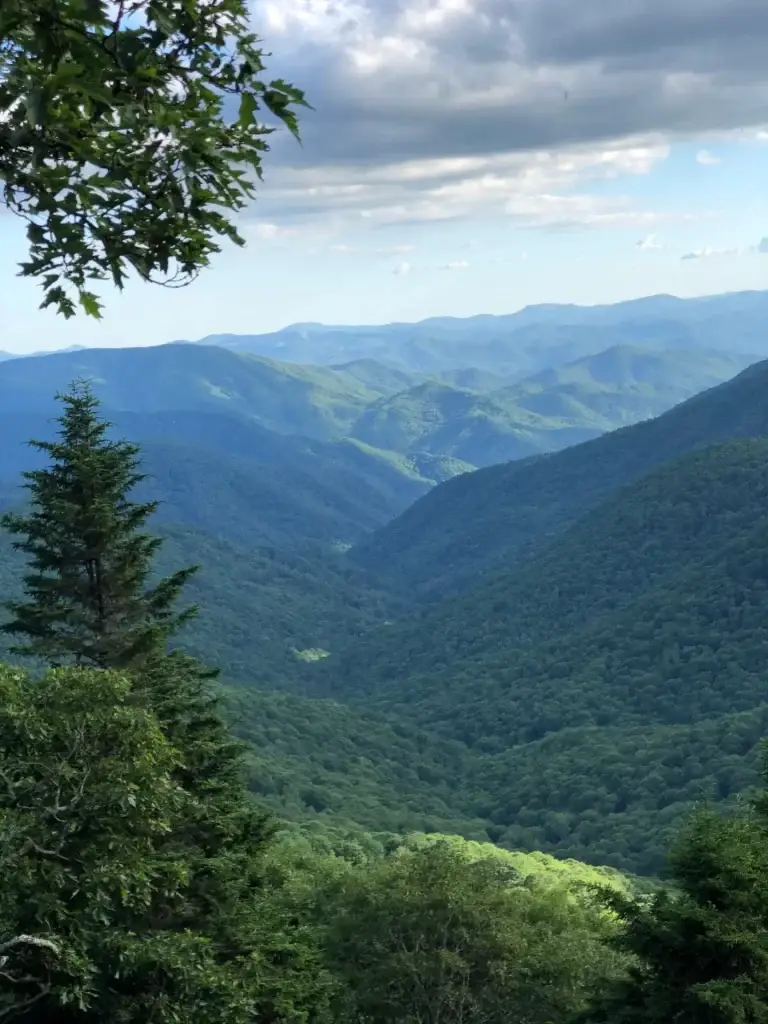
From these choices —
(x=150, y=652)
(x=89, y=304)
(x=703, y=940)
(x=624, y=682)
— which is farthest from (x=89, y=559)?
(x=624, y=682)

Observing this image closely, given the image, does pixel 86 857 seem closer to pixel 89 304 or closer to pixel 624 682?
pixel 89 304

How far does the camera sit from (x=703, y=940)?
47.8ft

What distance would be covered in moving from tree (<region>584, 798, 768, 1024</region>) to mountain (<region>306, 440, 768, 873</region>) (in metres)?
77.9

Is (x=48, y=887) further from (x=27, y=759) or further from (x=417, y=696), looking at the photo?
(x=417, y=696)

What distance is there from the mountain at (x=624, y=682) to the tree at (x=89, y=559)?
78.0m

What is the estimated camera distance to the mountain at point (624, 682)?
369ft

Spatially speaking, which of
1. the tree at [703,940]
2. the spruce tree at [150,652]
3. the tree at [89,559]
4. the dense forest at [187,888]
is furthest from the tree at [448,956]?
the tree at [89,559]

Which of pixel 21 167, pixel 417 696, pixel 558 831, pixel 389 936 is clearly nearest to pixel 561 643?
pixel 417 696

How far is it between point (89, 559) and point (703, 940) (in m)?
14.3

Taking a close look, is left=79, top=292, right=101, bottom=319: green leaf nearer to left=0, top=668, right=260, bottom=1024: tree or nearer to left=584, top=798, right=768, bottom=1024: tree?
left=0, top=668, right=260, bottom=1024: tree

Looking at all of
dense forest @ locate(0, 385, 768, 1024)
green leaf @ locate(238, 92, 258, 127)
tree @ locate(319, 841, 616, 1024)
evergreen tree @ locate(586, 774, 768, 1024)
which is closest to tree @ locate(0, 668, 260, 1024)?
dense forest @ locate(0, 385, 768, 1024)

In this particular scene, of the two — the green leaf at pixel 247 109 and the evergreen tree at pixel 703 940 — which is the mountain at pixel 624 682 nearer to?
the evergreen tree at pixel 703 940

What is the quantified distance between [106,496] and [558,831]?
10059 centimetres

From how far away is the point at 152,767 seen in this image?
1237cm
